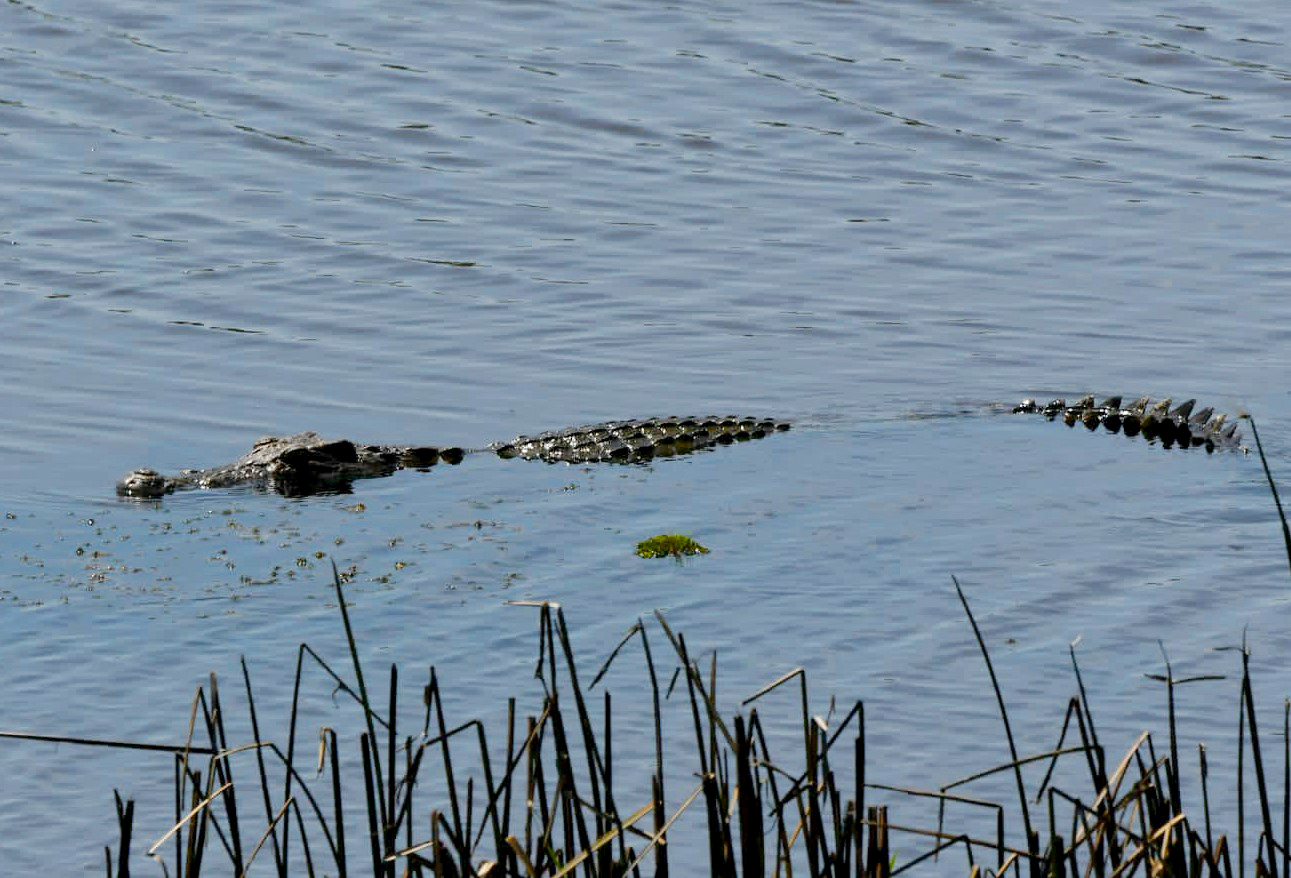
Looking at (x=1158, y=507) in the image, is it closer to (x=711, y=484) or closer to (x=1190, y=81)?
(x=711, y=484)

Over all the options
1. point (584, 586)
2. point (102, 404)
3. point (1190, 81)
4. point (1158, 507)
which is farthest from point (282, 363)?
point (1190, 81)

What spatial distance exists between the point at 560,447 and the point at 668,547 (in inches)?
80.0

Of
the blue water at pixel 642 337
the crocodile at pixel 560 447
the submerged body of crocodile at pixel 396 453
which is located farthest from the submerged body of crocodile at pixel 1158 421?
the submerged body of crocodile at pixel 396 453

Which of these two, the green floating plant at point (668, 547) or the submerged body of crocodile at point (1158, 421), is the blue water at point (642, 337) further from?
the submerged body of crocodile at point (1158, 421)

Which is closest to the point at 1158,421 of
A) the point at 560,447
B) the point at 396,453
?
the point at 560,447

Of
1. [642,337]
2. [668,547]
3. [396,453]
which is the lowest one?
[668,547]

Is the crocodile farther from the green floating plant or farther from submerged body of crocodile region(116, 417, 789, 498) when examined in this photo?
the green floating plant

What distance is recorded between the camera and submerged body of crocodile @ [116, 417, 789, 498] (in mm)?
12156

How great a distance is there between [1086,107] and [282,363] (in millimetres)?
9642

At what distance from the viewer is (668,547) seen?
10703 millimetres

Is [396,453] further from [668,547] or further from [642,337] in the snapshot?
[642,337]

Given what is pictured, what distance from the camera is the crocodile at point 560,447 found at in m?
12.2

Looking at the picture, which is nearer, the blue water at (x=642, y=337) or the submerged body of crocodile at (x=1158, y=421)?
the blue water at (x=642, y=337)

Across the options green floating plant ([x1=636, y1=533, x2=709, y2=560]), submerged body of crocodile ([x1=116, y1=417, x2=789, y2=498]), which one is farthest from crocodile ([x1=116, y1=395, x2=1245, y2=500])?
green floating plant ([x1=636, y1=533, x2=709, y2=560])
